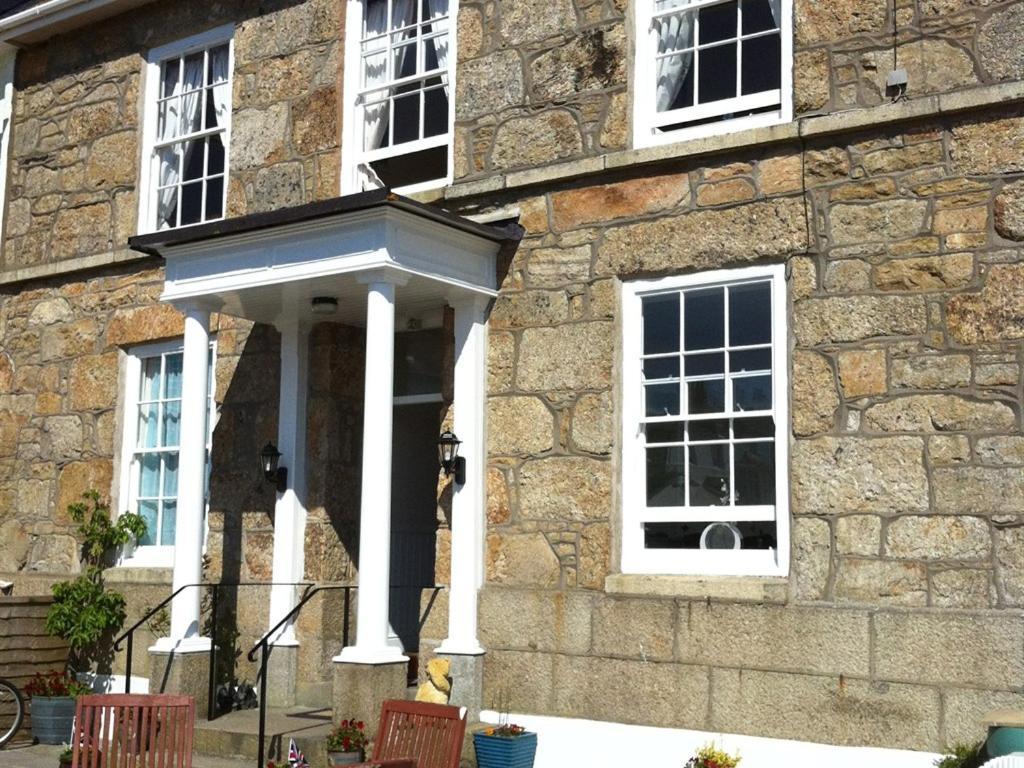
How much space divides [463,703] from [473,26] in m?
4.94

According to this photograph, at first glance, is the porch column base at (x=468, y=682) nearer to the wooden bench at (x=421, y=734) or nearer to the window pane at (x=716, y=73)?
the wooden bench at (x=421, y=734)

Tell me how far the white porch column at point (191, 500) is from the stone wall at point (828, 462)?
2315 millimetres

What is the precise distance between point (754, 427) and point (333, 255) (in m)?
3.04

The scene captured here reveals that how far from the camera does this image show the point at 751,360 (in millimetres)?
8477

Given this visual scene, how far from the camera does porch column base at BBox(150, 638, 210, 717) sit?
9.73 meters

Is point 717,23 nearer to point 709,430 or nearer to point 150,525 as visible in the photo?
point 709,430

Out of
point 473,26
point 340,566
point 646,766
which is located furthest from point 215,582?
point 473,26

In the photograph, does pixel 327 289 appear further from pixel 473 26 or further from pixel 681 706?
pixel 681 706

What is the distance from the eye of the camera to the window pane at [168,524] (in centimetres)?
1143

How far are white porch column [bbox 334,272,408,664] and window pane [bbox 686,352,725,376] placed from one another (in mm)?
1998

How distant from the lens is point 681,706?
27.0 feet

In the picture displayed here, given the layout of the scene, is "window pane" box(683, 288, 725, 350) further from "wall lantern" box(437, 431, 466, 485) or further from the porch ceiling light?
the porch ceiling light

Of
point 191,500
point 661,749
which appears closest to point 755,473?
point 661,749

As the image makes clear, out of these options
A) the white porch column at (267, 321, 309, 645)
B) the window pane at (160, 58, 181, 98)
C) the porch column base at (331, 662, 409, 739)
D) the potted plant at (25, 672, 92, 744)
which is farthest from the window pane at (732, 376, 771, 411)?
the window pane at (160, 58, 181, 98)
